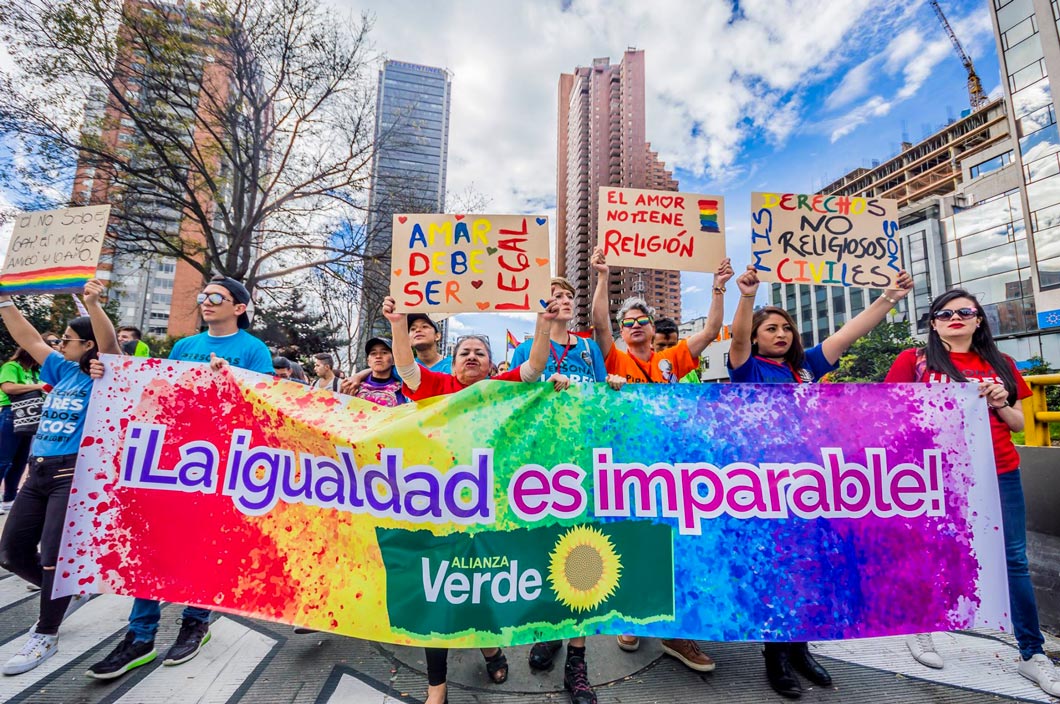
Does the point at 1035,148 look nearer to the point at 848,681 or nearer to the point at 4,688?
the point at 848,681

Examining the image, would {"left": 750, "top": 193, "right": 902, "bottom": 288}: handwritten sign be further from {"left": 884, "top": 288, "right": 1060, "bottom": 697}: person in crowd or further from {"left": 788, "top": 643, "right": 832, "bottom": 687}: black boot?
{"left": 788, "top": 643, "right": 832, "bottom": 687}: black boot

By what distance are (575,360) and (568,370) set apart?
3.6 inches

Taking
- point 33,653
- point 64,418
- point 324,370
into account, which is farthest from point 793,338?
point 324,370

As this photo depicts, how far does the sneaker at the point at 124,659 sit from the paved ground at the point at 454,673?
5 centimetres

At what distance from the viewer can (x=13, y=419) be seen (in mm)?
4855

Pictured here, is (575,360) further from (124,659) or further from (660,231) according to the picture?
(124,659)

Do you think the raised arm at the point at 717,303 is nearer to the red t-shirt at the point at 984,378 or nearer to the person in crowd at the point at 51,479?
the red t-shirt at the point at 984,378

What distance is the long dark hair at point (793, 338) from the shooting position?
2730 mm

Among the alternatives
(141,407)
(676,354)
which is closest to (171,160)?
(141,407)

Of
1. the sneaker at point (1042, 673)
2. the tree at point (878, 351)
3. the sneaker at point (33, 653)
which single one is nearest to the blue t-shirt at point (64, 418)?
the sneaker at point (33, 653)

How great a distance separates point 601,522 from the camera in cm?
226

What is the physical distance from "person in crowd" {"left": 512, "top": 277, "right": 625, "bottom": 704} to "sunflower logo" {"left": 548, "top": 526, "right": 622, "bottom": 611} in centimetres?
24

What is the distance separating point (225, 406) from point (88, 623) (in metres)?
1.78

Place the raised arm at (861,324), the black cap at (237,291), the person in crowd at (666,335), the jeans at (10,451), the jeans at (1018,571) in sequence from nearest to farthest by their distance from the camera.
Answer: the jeans at (1018,571), the raised arm at (861,324), the black cap at (237,291), the person in crowd at (666,335), the jeans at (10,451)
